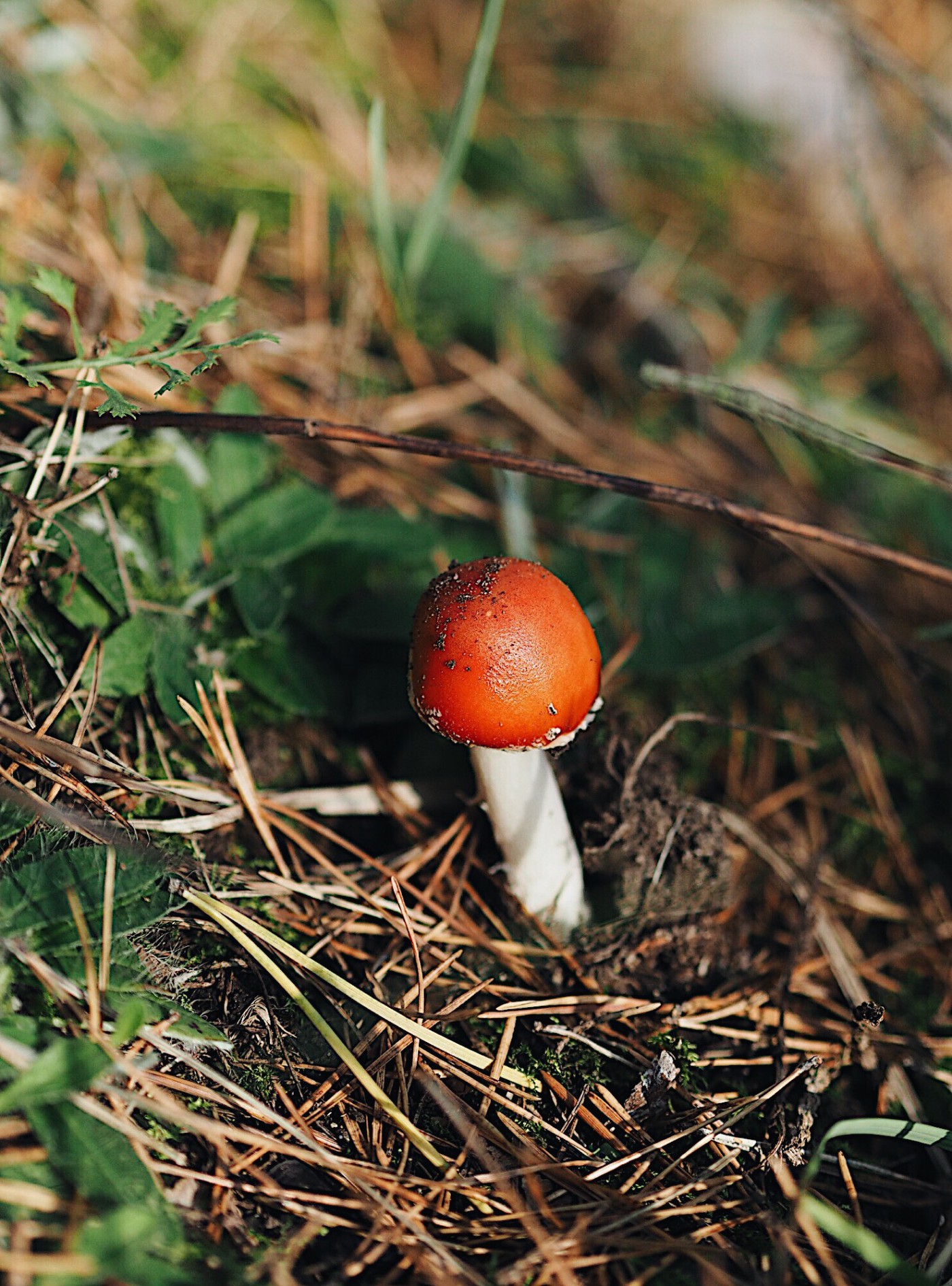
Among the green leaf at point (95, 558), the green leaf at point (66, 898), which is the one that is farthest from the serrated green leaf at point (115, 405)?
the green leaf at point (66, 898)

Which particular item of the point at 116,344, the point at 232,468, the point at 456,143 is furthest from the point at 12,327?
the point at 456,143

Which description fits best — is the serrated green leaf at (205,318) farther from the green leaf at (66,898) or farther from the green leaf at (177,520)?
the green leaf at (66,898)

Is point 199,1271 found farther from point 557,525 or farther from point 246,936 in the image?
point 557,525

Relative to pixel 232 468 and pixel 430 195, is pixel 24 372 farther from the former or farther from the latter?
pixel 430 195

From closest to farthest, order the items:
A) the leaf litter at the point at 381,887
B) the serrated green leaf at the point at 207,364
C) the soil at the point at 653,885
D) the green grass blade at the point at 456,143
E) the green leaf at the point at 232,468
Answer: the leaf litter at the point at 381,887 → the serrated green leaf at the point at 207,364 → the soil at the point at 653,885 → the green leaf at the point at 232,468 → the green grass blade at the point at 456,143

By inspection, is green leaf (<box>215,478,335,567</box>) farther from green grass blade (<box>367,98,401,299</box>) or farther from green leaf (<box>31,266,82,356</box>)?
green grass blade (<box>367,98,401,299</box>)

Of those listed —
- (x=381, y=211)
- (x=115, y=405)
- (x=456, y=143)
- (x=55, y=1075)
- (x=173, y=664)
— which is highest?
(x=456, y=143)
